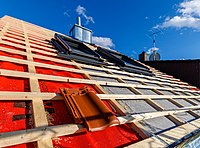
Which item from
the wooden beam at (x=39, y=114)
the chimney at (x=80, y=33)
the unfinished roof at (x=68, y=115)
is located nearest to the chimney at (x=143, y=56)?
the chimney at (x=80, y=33)

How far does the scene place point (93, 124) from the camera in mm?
1470

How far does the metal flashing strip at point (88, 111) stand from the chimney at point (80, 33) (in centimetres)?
624

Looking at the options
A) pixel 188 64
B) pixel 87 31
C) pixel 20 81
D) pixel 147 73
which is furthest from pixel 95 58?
pixel 188 64

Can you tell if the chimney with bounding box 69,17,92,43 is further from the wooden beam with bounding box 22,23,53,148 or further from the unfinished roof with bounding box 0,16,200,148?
the wooden beam with bounding box 22,23,53,148

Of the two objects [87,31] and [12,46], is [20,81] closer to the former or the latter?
[12,46]

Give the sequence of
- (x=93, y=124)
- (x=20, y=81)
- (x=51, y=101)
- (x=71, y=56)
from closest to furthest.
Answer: (x=93, y=124) < (x=51, y=101) < (x=20, y=81) < (x=71, y=56)

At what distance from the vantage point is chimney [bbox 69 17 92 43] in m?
7.92

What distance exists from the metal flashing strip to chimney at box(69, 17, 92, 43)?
6238 mm

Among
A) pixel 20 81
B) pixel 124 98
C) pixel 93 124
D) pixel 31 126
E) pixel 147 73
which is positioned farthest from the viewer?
pixel 147 73

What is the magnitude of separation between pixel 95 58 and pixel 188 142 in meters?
2.78

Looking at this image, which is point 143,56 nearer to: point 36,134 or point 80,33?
point 80,33

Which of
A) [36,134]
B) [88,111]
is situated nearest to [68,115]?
[88,111]

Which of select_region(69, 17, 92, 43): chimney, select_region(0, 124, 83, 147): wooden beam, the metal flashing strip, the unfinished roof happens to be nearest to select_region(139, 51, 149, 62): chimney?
select_region(69, 17, 92, 43): chimney

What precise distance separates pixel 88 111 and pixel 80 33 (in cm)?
685
